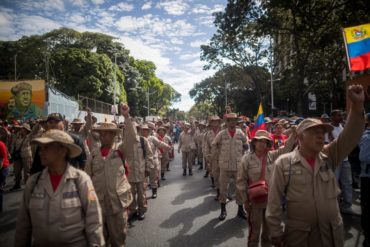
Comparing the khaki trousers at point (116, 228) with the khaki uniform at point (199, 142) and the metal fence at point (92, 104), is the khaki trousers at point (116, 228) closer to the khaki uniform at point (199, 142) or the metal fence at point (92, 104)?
the khaki uniform at point (199, 142)

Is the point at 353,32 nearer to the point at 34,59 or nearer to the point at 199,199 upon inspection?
the point at 199,199

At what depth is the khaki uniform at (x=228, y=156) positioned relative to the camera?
6.38 metres

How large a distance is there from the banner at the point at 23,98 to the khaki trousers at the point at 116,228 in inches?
1035

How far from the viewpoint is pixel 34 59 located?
1585 inches

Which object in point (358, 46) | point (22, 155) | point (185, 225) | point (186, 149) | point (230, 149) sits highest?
point (358, 46)

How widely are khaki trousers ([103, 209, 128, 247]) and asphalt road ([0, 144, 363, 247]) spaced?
1131 millimetres

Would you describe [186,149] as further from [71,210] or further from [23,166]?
[71,210]

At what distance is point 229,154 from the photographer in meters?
6.44

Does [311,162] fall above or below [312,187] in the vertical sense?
above

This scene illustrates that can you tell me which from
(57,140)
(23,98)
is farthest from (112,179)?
(23,98)

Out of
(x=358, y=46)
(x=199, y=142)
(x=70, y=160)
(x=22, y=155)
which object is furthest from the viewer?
(x=199, y=142)

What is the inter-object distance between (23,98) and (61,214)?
30608mm

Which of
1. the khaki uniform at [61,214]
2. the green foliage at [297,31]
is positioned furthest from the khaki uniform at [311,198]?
the green foliage at [297,31]

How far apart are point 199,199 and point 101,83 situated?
1154 inches
